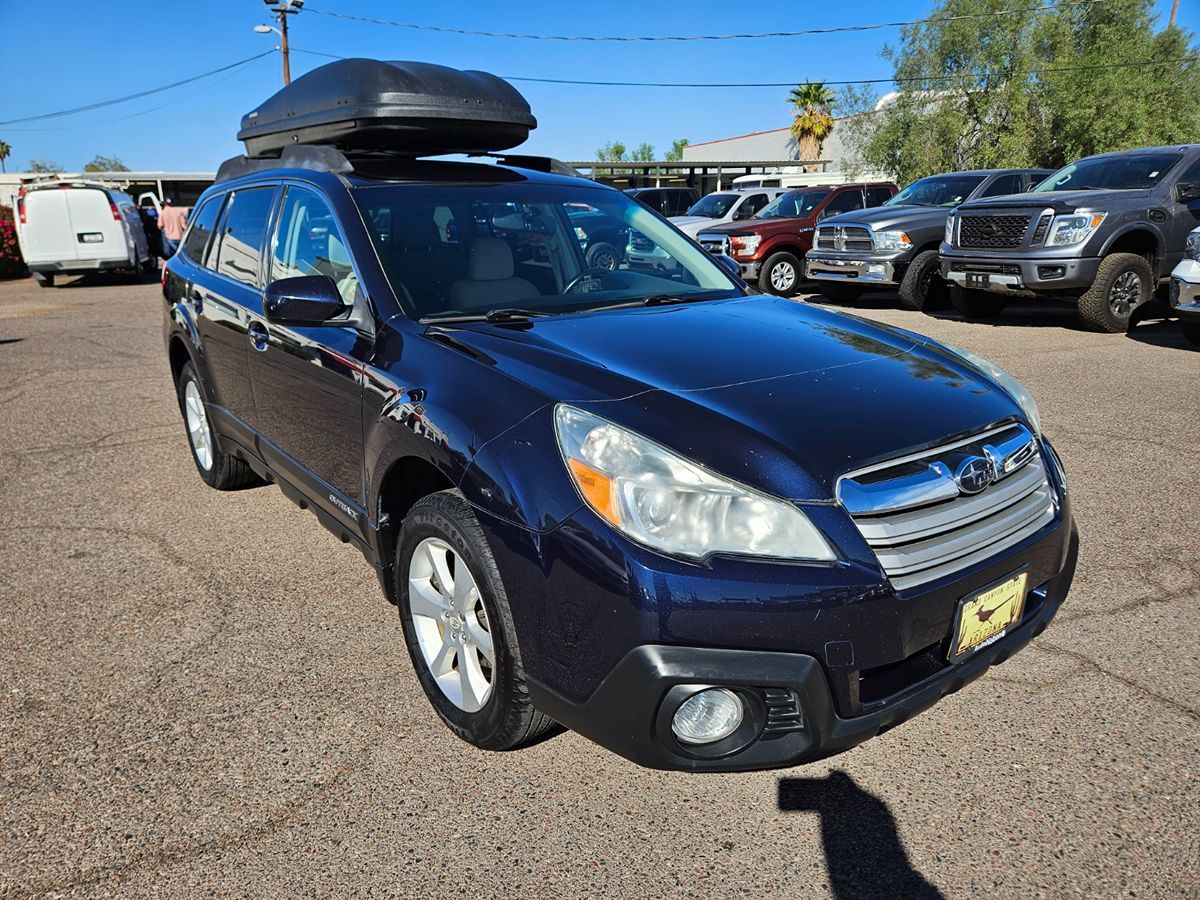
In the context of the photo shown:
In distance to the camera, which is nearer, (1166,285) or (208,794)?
(208,794)

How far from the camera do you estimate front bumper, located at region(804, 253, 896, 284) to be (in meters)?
12.2

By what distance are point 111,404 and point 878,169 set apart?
1130 inches

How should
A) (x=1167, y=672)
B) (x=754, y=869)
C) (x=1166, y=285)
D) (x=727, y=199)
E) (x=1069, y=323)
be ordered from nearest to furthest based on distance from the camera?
(x=754, y=869), (x=1167, y=672), (x=1166, y=285), (x=1069, y=323), (x=727, y=199)

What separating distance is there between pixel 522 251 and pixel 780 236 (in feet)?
38.6

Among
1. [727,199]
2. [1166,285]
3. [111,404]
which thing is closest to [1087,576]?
[111,404]

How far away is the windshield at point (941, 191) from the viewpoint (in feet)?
43.3

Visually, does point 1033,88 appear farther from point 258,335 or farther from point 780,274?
point 258,335

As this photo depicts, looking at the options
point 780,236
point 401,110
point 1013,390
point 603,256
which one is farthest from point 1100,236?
point 401,110

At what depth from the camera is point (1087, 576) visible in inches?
147

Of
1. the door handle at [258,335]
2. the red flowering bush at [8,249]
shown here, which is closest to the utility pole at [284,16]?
the red flowering bush at [8,249]

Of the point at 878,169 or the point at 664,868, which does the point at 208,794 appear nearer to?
the point at 664,868

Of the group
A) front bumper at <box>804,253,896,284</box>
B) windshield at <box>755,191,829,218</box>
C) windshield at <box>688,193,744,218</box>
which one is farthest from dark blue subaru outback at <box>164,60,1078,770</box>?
windshield at <box>688,193,744,218</box>

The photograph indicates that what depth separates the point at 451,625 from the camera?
263 cm

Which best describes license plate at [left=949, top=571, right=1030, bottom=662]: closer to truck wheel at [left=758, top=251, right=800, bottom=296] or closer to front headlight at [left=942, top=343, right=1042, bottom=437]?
front headlight at [left=942, top=343, right=1042, bottom=437]
